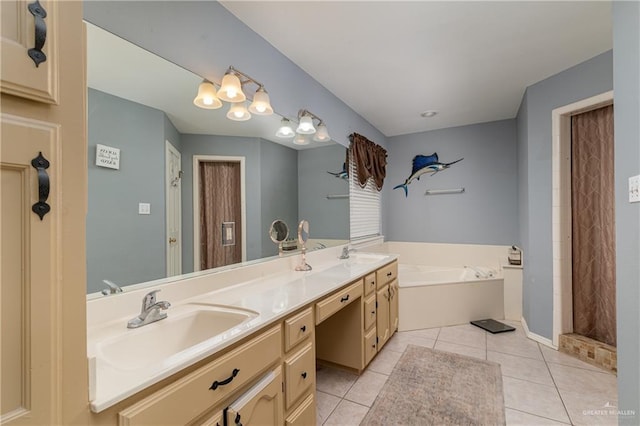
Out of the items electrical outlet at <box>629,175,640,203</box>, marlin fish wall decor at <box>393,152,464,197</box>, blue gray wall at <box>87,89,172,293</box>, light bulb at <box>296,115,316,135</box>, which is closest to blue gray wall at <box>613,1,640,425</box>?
electrical outlet at <box>629,175,640,203</box>

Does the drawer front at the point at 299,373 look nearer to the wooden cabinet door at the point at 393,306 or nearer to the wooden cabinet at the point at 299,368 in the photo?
the wooden cabinet at the point at 299,368

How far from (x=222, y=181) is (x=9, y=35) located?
1.23m

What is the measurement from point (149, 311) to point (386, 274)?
200 cm

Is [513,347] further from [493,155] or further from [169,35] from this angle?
[169,35]

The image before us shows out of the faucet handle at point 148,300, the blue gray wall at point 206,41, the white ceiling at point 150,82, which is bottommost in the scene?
the faucet handle at point 148,300

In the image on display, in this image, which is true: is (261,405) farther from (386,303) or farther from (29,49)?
(386,303)

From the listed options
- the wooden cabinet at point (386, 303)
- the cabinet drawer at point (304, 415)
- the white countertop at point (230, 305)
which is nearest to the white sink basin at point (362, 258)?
the wooden cabinet at point (386, 303)

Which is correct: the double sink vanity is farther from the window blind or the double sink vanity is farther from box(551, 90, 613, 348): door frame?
box(551, 90, 613, 348): door frame

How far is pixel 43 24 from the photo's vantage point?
0.57 metres

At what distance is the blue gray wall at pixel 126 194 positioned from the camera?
1.14 m

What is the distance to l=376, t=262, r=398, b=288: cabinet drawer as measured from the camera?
246 centimetres

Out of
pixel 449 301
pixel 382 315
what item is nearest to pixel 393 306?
pixel 382 315

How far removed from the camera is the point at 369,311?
2242 mm

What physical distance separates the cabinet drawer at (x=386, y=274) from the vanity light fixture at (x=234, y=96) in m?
1.63
